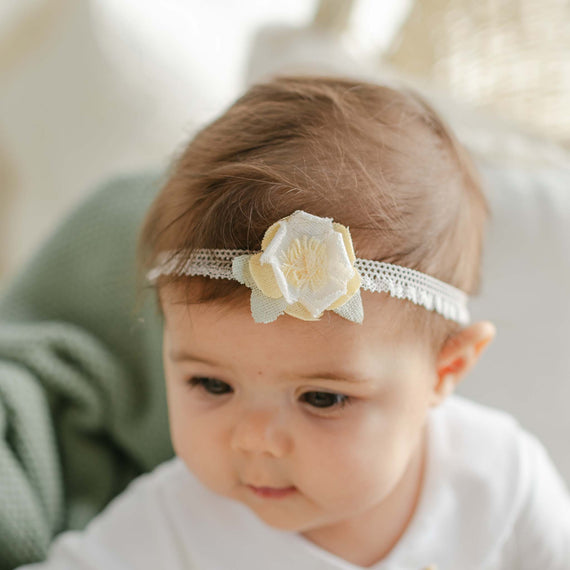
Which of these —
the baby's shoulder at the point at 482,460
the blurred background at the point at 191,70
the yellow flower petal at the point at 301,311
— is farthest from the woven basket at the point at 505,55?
the yellow flower petal at the point at 301,311

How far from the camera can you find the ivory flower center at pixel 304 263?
2.13 ft

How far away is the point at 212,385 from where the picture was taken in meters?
0.79

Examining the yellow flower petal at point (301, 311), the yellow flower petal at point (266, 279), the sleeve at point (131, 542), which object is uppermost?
the yellow flower petal at point (266, 279)

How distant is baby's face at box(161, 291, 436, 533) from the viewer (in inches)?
28.0

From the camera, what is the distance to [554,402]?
4.00 feet

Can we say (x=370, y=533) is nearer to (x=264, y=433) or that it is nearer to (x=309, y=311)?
(x=264, y=433)

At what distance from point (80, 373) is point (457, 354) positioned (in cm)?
60

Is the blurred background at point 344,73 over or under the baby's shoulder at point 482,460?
over

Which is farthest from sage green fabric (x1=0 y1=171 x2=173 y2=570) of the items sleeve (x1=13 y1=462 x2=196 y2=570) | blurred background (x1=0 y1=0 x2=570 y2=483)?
blurred background (x1=0 y1=0 x2=570 y2=483)

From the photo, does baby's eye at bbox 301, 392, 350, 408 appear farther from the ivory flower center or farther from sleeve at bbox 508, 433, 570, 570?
sleeve at bbox 508, 433, 570, 570

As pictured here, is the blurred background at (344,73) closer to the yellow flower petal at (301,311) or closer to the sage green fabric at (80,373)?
the sage green fabric at (80,373)

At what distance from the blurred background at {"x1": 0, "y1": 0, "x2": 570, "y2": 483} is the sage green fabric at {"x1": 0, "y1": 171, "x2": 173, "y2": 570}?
0.61 feet

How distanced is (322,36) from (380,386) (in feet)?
3.60

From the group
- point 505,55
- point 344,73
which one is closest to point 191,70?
point 344,73
